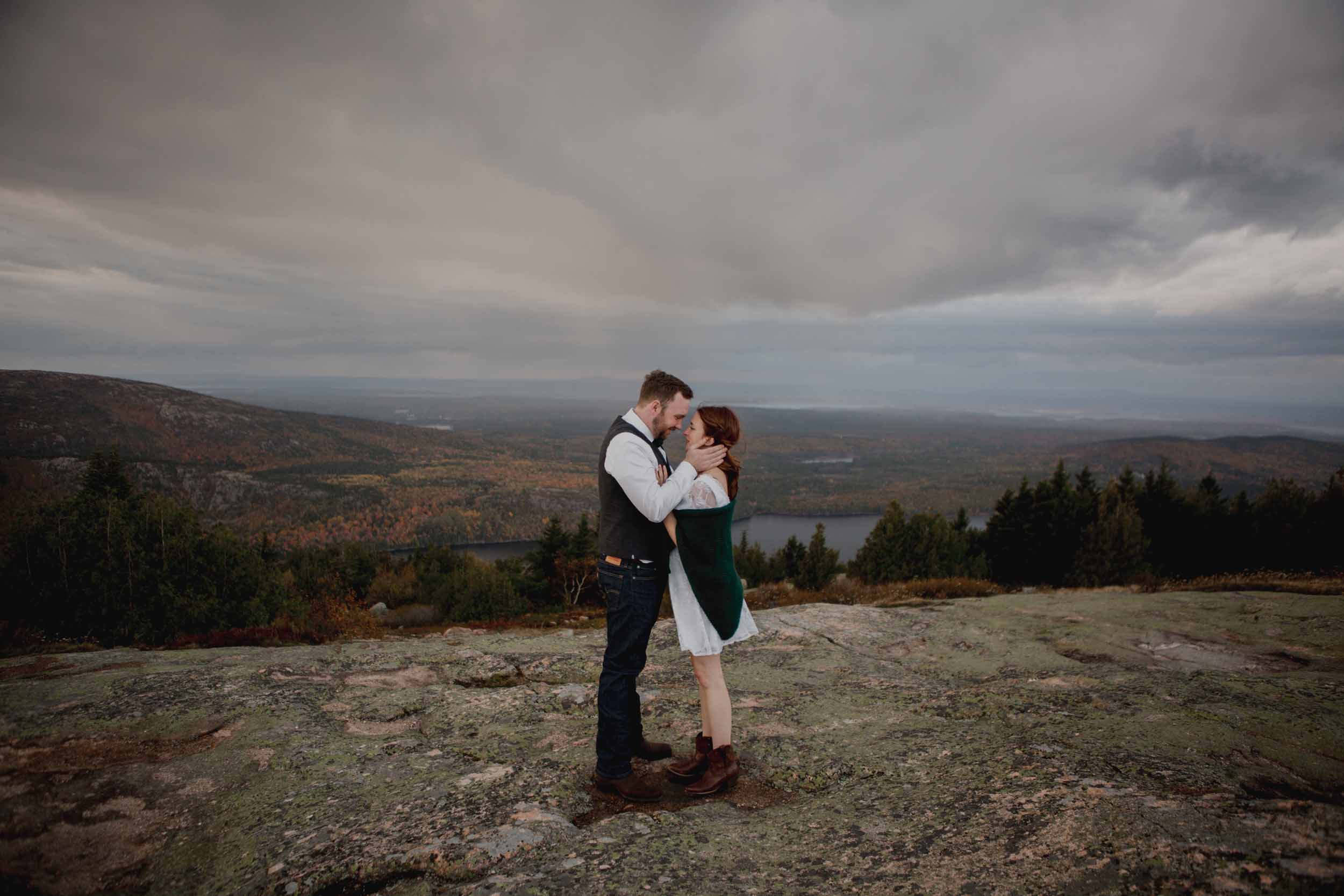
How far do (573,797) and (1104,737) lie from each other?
443 cm

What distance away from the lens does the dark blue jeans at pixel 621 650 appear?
4.50 meters

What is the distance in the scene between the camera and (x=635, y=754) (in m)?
5.22

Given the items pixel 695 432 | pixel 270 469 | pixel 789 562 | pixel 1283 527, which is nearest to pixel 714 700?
pixel 695 432

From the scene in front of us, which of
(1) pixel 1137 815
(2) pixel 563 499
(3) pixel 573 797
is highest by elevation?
(1) pixel 1137 815

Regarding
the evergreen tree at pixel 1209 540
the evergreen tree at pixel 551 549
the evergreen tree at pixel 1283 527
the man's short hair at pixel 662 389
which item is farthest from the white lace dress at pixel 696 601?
the evergreen tree at pixel 1209 540

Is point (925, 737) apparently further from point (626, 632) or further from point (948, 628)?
point (948, 628)

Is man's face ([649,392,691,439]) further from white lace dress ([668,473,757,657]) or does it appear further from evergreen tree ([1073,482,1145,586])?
evergreen tree ([1073,482,1145,586])

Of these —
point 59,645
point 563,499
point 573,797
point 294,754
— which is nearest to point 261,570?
point 59,645

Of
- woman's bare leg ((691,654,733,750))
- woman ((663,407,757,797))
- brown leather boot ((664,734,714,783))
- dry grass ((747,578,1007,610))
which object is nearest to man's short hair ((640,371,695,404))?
woman ((663,407,757,797))

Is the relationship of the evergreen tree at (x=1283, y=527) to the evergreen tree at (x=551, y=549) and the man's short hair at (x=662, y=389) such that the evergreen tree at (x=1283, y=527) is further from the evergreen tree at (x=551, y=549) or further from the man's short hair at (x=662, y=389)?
the man's short hair at (x=662, y=389)

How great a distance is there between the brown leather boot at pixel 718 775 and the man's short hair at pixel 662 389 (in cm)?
293

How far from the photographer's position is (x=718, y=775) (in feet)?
15.1

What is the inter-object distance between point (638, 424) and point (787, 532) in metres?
133

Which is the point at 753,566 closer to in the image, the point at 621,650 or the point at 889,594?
the point at 889,594
